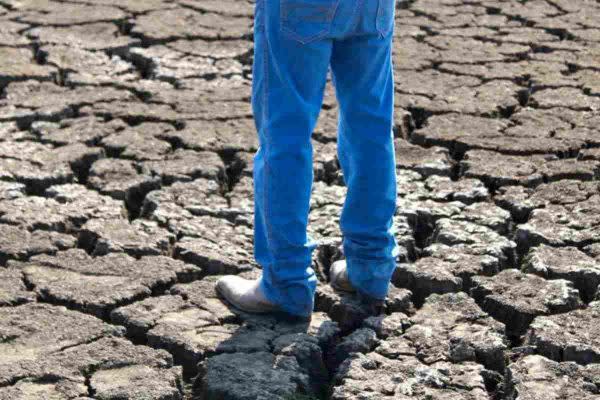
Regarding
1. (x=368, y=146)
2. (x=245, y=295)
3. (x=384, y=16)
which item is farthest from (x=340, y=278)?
(x=384, y=16)

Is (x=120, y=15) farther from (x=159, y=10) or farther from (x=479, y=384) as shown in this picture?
(x=479, y=384)

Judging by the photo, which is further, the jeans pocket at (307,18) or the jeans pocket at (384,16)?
the jeans pocket at (384,16)

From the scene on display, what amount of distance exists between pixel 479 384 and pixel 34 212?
5.39 feet

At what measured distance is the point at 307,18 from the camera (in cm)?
314

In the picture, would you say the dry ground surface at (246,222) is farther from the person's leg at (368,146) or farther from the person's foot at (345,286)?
the person's leg at (368,146)

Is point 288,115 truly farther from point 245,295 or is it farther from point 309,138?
point 245,295

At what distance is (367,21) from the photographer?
3.21 meters

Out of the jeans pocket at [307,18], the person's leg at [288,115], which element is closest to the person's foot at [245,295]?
the person's leg at [288,115]

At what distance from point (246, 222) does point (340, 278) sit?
640 millimetres

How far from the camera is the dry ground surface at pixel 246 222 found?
322 centimetres

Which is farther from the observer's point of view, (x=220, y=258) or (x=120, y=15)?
(x=120, y=15)

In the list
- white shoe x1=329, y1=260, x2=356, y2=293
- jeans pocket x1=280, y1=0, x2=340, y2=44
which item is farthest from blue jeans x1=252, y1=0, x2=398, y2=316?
white shoe x1=329, y1=260, x2=356, y2=293

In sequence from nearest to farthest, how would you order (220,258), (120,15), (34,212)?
(220,258), (34,212), (120,15)

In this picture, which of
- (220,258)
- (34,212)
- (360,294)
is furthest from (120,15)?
(360,294)
